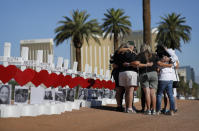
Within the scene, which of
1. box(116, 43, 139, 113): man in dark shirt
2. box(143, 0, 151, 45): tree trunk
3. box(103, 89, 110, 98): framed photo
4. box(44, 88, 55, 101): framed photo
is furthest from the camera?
box(143, 0, 151, 45): tree trunk

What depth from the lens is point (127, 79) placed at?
675 centimetres

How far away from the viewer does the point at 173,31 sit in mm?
34625

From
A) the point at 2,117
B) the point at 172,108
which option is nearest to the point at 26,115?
the point at 2,117

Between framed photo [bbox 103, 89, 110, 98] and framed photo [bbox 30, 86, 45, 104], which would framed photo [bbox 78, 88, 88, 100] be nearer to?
framed photo [bbox 103, 89, 110, 98]

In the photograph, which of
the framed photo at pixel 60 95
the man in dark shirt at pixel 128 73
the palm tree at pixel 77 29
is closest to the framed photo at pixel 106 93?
the framed photo at pixel 60 95

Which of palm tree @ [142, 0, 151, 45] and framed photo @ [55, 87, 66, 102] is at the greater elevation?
palm tree @ [142, 0, 151, 45]

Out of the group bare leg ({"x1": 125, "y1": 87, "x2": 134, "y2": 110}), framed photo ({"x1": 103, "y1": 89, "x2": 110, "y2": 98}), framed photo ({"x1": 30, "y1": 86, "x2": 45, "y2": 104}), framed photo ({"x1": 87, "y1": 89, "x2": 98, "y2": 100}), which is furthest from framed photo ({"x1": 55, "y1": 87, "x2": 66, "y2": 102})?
framed photo ({"x1": 103, "y1": 89, "x2": 110, "y2": 98})

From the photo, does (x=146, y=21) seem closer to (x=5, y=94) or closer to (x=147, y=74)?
(x=147, y=74)

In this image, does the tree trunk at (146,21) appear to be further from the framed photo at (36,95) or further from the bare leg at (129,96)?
the framed photo at (36,95)

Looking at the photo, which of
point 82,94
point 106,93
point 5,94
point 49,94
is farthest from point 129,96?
point 106,93

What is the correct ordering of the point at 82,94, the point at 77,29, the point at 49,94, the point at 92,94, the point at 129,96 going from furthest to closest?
the point at 77,29, the point at 92,94, the point at 82,94, the point at 129,96, the point at 49,94

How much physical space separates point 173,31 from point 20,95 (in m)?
31.0

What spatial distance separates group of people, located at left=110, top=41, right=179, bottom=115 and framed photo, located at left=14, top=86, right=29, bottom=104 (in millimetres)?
2255

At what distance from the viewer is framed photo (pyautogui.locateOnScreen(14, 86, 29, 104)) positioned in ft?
18.2
